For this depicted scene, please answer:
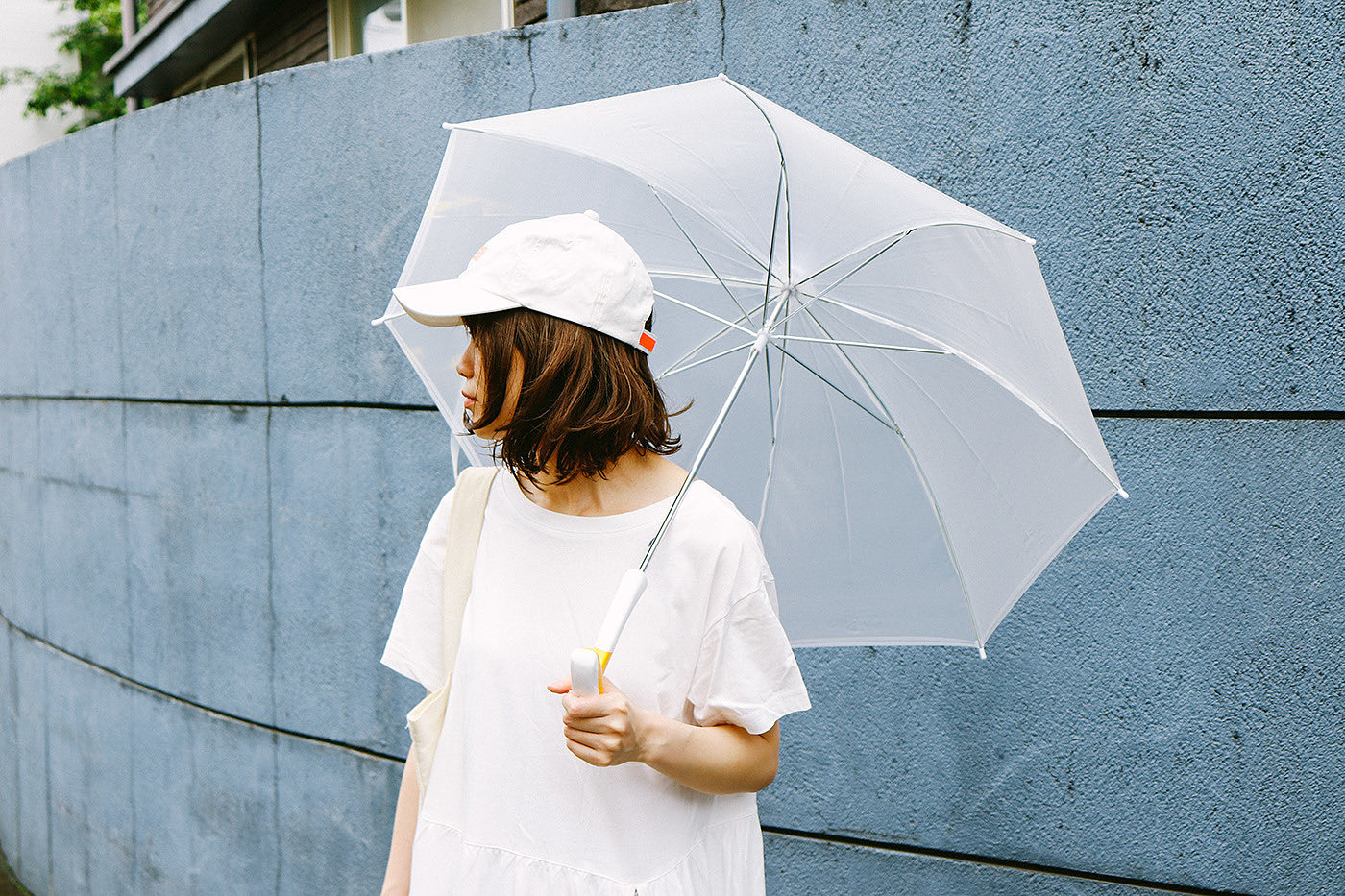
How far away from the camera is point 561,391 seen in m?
1.56

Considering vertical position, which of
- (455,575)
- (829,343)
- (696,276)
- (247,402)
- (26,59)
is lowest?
(455,575)

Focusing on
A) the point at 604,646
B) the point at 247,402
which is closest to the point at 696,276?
the point at 604,646

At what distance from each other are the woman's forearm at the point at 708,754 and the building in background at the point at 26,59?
2040 centimetres

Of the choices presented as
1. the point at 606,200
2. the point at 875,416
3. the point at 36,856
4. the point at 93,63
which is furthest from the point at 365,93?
the point at 93,63

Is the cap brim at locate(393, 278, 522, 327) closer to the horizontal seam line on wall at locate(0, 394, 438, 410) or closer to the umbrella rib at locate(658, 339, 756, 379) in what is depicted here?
the umbrella rib at locate(658, 339, 756, 379)

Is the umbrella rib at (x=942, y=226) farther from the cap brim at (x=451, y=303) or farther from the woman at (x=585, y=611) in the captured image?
the cap brim at (x=451, y=303)

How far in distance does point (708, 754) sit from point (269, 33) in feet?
25.5

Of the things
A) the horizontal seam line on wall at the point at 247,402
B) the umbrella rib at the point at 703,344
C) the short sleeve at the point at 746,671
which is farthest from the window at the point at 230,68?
the short sleeve at the point at 746,671

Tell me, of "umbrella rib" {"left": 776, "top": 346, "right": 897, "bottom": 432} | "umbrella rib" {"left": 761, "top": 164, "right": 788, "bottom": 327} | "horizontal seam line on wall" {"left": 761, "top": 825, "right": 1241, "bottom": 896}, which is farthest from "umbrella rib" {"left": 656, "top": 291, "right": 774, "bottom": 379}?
"horizontal seam line on wall" {"left": 761, "top": 825, "right": 1241, "bottom": 896}

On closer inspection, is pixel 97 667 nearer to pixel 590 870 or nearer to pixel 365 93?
pixel 365 93

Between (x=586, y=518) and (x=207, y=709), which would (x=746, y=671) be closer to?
(x=586, y=518)

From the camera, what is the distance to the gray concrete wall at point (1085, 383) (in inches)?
97.9

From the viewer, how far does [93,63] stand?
17.2m

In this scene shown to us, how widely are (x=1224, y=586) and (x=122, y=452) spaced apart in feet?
13.6
